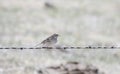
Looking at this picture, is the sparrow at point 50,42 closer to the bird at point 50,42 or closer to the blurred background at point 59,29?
the bird at point 50,42

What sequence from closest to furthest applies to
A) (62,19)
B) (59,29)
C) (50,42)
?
(50,42) → (59,29) → (62,19)

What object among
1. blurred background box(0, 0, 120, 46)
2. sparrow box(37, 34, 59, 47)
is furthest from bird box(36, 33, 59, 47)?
blurred background box(0, 0, 120, 46)

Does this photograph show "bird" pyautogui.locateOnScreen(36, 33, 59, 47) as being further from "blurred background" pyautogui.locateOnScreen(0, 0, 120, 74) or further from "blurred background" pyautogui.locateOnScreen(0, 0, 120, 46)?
"blurred background" pyautogui.locateOnScreen(0, 0, 120, 46)

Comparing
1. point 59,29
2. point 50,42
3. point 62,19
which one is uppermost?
point 62,19

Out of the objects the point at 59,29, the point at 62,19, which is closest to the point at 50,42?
the point at 59,29

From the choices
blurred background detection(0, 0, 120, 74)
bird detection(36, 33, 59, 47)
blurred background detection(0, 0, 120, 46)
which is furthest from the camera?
blurred background detection(0, 0, 120, 46)

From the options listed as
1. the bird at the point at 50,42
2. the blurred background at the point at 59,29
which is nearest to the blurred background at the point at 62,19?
the blurred background at the point at 59,29

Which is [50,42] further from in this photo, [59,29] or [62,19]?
[62,19]

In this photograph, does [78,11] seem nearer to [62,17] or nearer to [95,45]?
[62,17]
